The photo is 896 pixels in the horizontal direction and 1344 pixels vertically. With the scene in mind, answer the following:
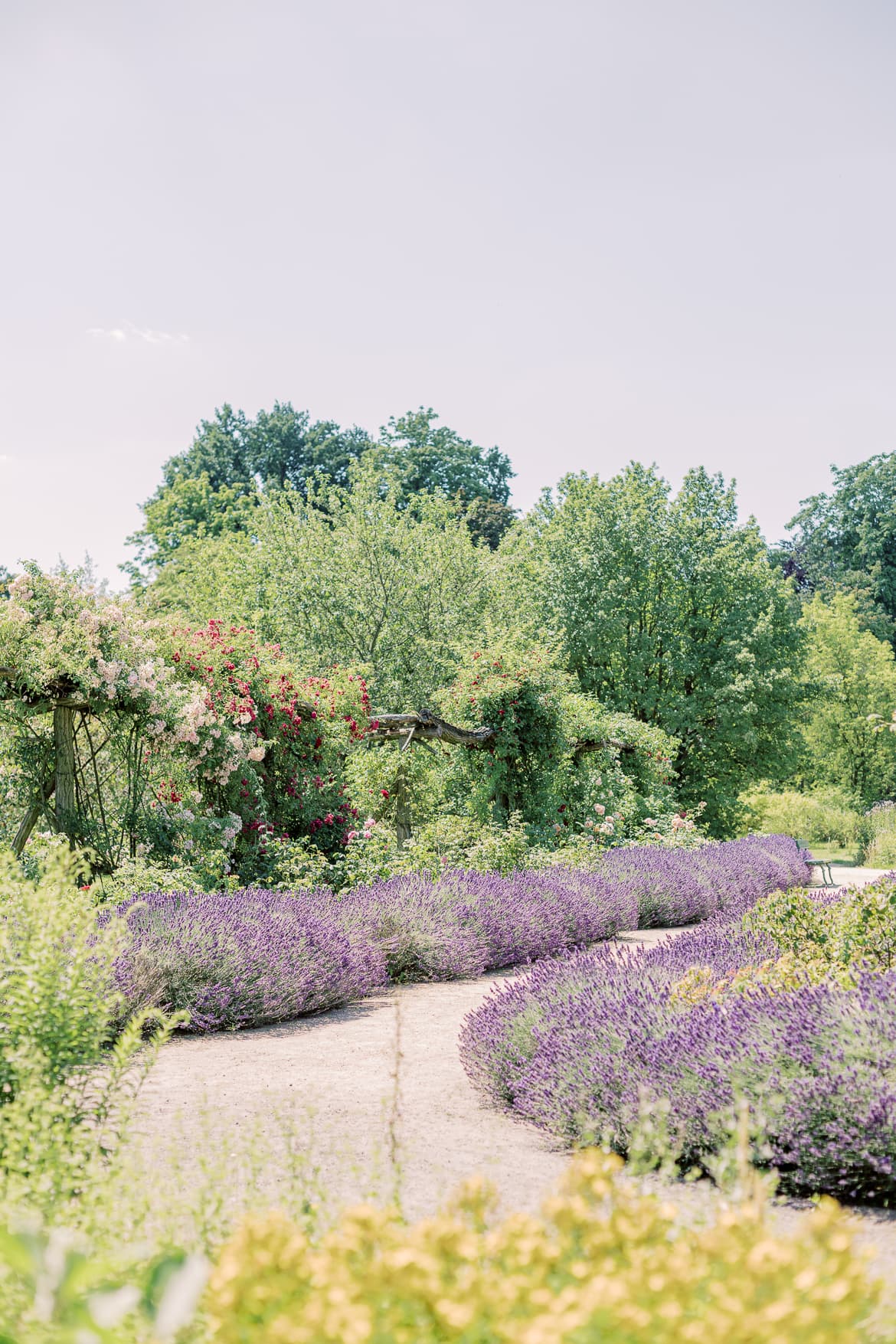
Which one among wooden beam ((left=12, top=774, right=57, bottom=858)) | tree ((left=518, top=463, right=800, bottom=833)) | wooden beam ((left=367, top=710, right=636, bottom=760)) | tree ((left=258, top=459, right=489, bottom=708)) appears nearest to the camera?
wooden beam ((left=12, top=774, right=57, bottom=858))

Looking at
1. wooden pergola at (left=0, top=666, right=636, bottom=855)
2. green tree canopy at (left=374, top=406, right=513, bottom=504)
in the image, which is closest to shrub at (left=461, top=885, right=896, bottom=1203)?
wooden pergola at (left=0, top=666, right=636, bottom=855)

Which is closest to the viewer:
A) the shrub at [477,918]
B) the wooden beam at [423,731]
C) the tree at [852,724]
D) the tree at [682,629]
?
the shrub at [477,918]

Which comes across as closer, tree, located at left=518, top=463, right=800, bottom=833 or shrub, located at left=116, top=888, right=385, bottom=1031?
shrub, located at left=116, top=888, right=385, bottom=1031

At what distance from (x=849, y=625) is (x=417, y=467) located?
52.0 feet

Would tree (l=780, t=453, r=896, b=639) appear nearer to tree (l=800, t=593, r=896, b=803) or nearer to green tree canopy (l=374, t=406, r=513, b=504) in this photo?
tree (l=800, t=593, r=896, b=803)

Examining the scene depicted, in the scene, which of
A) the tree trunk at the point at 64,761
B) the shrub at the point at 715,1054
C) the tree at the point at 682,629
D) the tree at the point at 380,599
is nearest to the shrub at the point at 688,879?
the shrub at the point at 715,1054

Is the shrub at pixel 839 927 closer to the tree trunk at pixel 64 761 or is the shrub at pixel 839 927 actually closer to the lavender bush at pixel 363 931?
the lavender bush at pixel 363 931

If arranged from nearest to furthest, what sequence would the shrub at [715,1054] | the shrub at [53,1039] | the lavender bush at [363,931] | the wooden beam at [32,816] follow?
the shrub at [53,1039] < the shrub at [715,1054] < the lavender bush at [363,931] < the wooden beam at [32,816]

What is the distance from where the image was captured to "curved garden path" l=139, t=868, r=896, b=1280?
9.83 ft

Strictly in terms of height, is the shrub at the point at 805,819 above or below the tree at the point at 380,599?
below

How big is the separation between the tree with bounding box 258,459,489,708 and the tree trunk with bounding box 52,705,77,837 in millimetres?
8725

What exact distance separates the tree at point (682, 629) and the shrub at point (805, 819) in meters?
5.07

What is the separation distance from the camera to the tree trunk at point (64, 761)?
27.6ft

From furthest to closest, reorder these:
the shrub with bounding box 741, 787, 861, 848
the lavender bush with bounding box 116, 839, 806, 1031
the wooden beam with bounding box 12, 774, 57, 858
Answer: the shrub with bounding box 741, 787, 861, 848, the wooden beam with bounding box 12, 774, 57, 858, the lavender bush with bounding box 116, 839, 806, 1031
